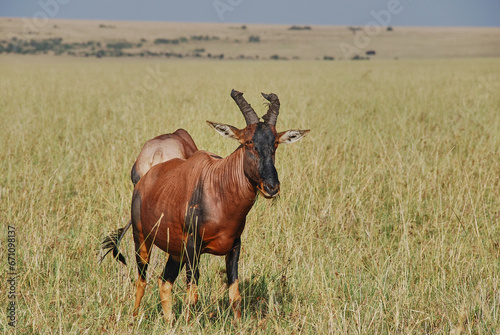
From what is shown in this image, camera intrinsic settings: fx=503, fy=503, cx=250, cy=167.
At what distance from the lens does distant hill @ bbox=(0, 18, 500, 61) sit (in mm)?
78062

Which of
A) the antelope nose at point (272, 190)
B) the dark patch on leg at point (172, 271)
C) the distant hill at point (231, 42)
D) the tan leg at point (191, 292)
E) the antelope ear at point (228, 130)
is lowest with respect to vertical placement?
the tan leg at point (191, 292)

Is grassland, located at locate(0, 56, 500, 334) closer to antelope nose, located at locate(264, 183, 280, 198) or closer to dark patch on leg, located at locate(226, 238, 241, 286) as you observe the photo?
dark patch on leg, located at locate(226, 238, 241, 286)

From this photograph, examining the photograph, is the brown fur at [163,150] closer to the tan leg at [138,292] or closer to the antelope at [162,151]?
the antelope at [162,151]

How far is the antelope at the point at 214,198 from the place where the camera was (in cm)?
325

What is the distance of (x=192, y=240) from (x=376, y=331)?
1.35m

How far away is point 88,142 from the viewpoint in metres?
9.19

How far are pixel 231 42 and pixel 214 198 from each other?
100 meters

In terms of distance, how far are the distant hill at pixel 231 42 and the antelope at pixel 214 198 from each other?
6422 cm

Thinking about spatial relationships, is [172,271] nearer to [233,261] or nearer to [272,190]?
[233,261]

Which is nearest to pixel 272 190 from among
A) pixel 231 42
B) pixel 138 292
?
pixel 138 292

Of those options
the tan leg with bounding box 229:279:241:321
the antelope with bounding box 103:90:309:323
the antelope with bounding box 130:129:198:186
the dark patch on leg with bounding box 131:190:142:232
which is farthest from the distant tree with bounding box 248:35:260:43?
the tan leg with bounding box 229:279:241:321

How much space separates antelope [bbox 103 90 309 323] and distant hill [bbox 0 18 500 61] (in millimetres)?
64219

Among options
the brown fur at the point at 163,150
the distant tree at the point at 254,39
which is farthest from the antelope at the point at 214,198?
the distant tree at the point at 254,39

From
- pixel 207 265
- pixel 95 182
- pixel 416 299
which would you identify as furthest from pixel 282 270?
pixel 95 182
